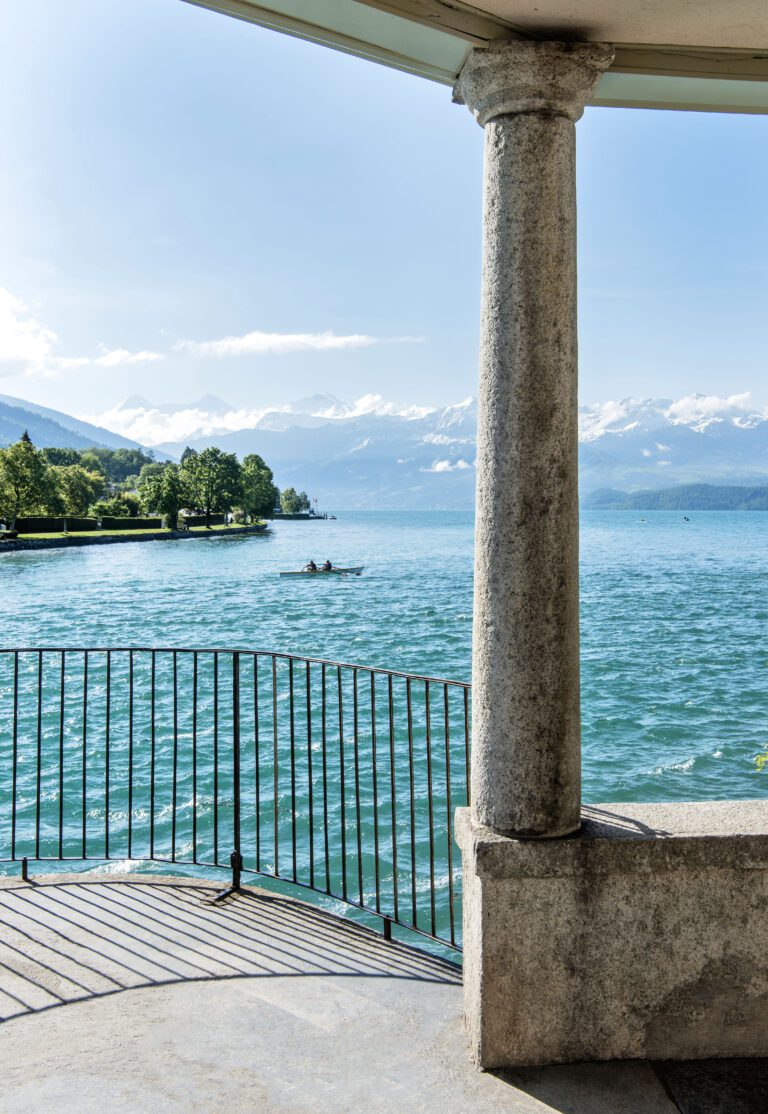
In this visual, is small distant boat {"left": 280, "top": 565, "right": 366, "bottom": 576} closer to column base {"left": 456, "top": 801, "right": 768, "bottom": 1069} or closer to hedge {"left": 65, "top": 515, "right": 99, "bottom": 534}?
hedge {"left": 65, "top": 515, "right": 99, "bottom": 534}

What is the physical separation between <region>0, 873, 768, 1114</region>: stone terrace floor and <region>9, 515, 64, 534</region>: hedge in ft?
254

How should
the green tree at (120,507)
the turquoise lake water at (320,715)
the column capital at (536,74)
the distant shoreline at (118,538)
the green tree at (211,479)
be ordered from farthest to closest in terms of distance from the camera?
the green tree at (211,479) < the green tree at (120,507) < the distant shoreline at (118,538) < the turquoise lake water at (320,715) < the column capital at (536,74)

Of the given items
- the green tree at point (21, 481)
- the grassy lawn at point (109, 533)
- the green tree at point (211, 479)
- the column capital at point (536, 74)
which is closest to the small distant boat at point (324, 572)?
the green tree at point (21, 481)

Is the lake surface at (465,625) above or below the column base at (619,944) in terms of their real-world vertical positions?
below

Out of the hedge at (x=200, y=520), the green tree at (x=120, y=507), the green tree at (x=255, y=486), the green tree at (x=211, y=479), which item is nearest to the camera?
the green tree at (x=120, y=507)

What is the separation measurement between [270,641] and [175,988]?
1236 inches

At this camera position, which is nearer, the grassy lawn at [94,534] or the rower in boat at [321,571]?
the rower in boat at [321,571]

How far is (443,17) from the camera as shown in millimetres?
2617

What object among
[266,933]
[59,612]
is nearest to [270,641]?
[59,612]

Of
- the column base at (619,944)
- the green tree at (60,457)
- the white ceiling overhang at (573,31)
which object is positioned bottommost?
the column base at (619,944)

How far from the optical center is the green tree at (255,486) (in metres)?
114

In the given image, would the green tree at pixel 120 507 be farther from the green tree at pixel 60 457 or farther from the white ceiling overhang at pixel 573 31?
the white ceiling overhang at pixel 573 31

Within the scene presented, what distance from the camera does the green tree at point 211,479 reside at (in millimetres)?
103812

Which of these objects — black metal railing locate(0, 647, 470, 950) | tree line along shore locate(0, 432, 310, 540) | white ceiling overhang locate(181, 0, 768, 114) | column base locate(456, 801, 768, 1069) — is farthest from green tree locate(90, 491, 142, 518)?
column base locate(456, 801, 768, 1069)
